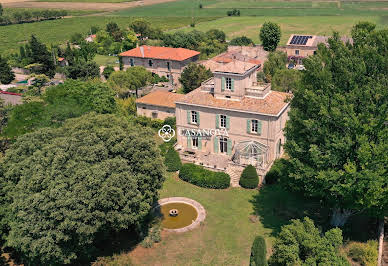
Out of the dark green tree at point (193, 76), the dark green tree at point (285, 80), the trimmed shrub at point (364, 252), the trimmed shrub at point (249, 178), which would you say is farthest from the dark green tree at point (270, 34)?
the trimmed shrub at point (364, 252)

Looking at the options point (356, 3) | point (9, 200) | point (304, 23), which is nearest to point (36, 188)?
point (9, 200)

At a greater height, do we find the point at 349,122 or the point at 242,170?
the point at 349,122

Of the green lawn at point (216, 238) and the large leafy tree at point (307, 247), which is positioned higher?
the large leafy tree at point (307, 247)

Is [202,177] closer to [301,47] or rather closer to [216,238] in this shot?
[216,238]

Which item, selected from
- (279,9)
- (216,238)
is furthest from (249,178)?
(279,9)

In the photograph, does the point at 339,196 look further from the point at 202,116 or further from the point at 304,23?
the point at 304,23

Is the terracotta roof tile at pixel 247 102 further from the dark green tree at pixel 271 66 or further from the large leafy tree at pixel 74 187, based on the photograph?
the dark green tree at pixel 271 66
